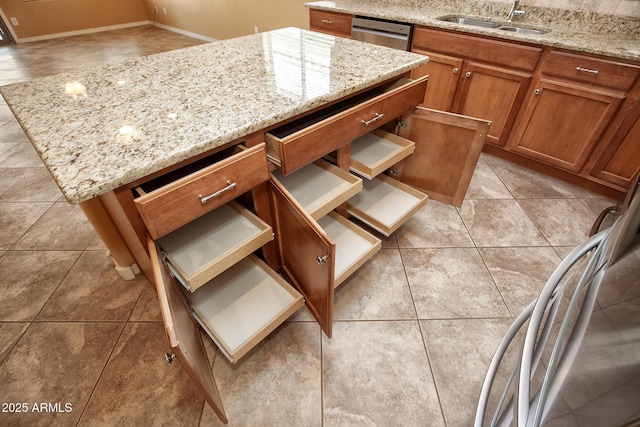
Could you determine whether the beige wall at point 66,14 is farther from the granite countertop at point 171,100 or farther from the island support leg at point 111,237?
the island support leg at point 111,237

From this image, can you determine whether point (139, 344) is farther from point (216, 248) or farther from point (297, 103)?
point (297, 103)

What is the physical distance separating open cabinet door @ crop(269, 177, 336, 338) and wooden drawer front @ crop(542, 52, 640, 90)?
75.2 inches

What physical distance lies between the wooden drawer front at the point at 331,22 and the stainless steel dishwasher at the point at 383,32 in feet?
0.28

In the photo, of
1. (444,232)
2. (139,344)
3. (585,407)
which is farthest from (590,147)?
(139,344)

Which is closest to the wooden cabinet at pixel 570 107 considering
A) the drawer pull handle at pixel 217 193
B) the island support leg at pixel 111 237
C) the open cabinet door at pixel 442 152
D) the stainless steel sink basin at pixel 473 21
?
the stainless steel sink basin at pixel 473 21

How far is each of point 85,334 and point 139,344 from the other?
0.25m

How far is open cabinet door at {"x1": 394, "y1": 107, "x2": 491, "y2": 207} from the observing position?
4.67 feet

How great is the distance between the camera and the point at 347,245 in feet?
4.62

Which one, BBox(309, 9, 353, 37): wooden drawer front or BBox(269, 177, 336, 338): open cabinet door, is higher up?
BBox(309, 9, 353, 37): wooden drawer front

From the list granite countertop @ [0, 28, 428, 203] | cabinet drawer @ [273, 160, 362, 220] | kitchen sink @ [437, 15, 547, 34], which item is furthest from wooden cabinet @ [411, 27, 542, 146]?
cabinet drawer @ [273, 160, 362, 220]

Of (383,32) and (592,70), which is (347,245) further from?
(383,32)

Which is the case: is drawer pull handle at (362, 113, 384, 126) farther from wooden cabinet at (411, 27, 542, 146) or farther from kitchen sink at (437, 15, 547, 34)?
kitchen sink at (437, 15, 547, 34)

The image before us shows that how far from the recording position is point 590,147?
1.93m

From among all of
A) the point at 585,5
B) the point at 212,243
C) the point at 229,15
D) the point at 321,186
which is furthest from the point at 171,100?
the point at 229,15
